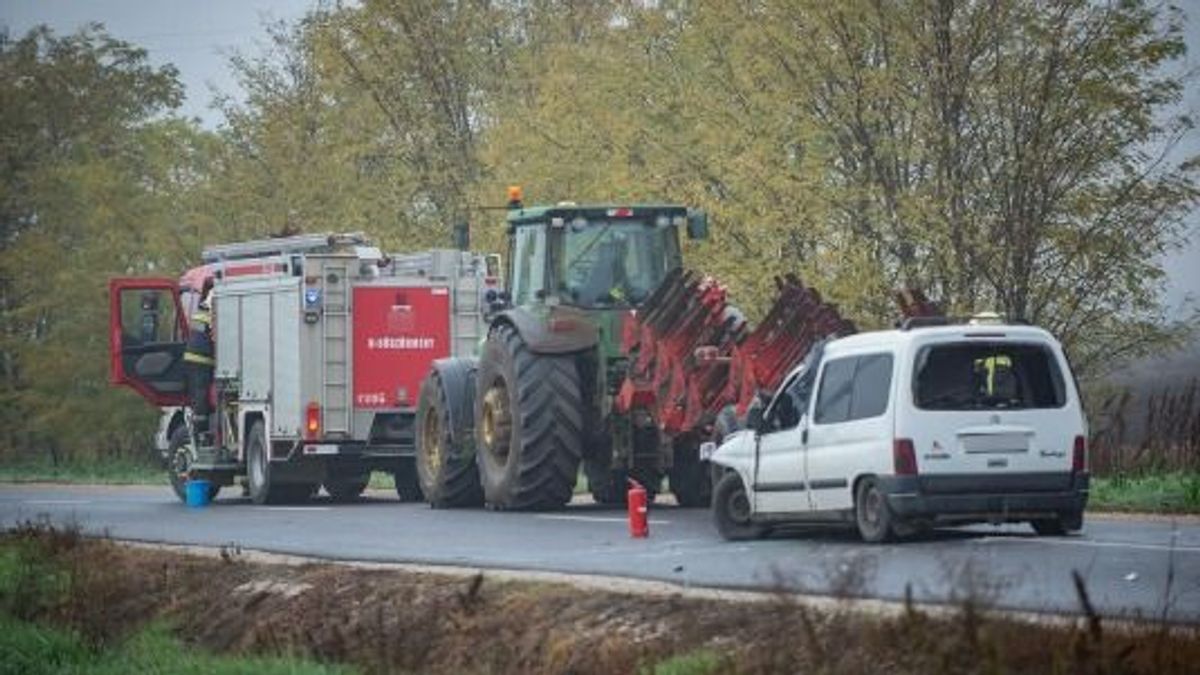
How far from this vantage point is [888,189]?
38.8 metres

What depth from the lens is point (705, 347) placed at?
1049 inches

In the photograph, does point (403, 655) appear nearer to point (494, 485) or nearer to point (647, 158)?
point (494, 485)

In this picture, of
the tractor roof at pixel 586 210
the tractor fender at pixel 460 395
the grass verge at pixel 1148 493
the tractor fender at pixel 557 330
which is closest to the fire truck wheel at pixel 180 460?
the tractor fender at pixel 460 395

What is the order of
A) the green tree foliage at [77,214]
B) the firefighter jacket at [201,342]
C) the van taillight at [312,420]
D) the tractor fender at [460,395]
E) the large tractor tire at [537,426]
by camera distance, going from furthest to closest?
1. the green tree foliage at [77,214]
2. the firefighter jacket at [201,342]
3. the van taillight at [312,420]
4. the tractor fender at [460,395]
5. the large tractor tire at [537,426]

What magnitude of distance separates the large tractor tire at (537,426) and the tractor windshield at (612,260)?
939mm

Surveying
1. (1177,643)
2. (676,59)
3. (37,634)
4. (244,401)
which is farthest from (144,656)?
(676,59)

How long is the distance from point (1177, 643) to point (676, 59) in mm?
35350

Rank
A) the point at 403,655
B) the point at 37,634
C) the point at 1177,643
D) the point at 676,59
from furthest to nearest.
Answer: the point at 676,59
the point at 37,634
the point at 403,655
the point at 1177,643

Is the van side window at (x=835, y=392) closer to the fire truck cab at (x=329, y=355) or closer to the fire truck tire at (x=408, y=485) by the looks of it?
the fire truck cab at (x=329, y=355)

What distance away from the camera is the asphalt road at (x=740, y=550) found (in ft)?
49.3

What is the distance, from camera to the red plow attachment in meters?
25.4

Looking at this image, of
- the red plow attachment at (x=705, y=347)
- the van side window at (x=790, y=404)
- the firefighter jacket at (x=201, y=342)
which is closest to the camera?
the van side window at (x=790, y=404)

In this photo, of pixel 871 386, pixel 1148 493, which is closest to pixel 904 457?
pixel 871 386

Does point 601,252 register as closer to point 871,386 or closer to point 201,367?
point 871,386
